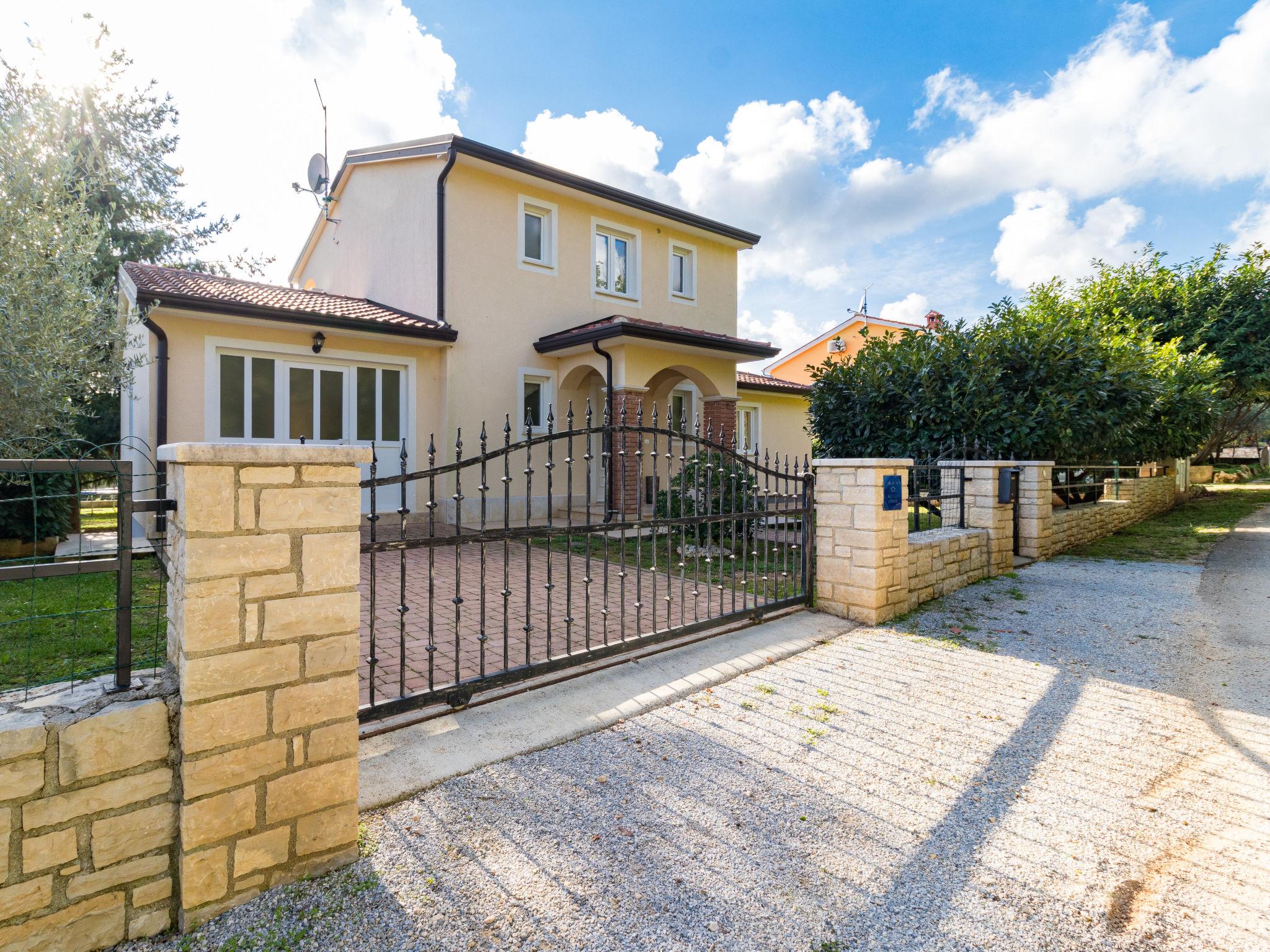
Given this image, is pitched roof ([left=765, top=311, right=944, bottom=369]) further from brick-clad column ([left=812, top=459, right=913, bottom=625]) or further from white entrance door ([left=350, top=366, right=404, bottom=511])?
brick-clad column ([left=812, top=459, right=913, bottom=625])

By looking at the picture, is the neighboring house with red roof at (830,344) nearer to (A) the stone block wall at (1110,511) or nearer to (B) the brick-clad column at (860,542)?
(A) the stone block wall at (1110,511)

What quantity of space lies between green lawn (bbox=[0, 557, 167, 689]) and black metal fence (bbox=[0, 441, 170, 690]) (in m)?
0.01

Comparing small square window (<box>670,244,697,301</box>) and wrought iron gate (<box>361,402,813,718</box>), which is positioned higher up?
small square window (<box>670,244,697,301</box>)

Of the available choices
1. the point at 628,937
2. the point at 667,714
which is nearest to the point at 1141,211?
the point at 667,714

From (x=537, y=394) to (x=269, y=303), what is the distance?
15.8ft

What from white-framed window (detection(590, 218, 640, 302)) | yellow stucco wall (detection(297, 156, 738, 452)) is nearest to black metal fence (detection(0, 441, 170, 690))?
yellow stucco wall (detection(297, 156, 738, 452))

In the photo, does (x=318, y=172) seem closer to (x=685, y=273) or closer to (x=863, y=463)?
(x=685, y=273)

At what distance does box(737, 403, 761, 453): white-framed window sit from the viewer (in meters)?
17.6

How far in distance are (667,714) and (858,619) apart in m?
2.63

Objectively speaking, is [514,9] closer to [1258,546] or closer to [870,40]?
[870,40]

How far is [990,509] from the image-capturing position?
7.41m

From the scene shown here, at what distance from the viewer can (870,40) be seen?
10.3 metres

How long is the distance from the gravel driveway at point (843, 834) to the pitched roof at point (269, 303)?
836cm

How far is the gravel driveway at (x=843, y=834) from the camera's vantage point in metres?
1.88
